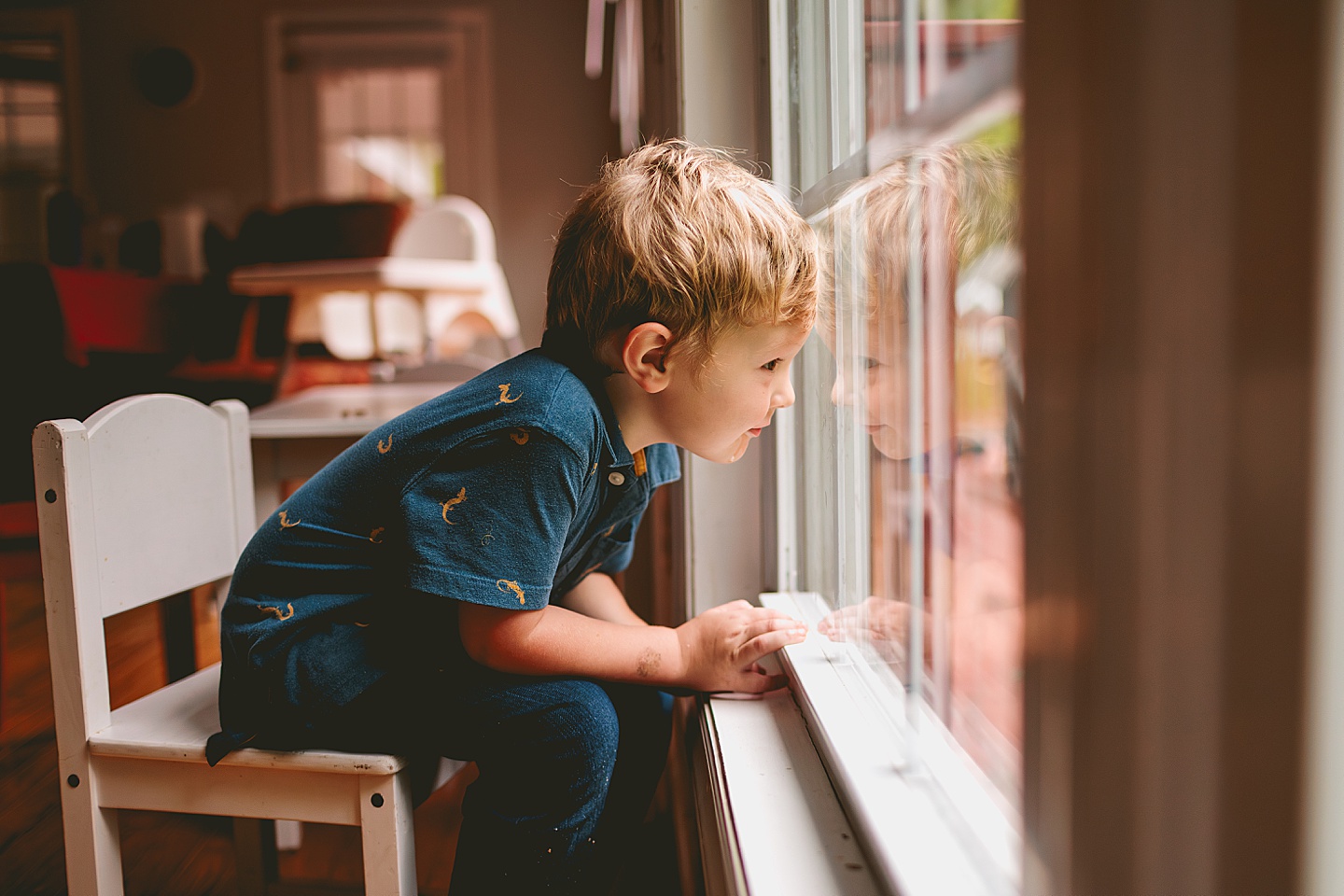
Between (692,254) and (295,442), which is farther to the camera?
(295,442)

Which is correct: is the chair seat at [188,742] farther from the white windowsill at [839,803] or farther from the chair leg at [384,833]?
the white windowsill at [839,803]

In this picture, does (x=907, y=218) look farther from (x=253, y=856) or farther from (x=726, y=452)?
(x=253, y=856)

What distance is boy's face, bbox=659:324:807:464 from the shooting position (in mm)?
732

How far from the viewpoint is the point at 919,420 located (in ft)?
1.73

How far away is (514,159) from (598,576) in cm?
398

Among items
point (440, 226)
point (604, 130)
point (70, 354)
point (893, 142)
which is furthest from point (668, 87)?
point (604, 130)

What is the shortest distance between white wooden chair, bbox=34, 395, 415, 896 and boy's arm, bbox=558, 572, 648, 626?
0.83ft

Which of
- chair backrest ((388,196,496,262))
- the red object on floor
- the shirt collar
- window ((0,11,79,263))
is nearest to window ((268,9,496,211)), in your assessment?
window ((0,11,79,263))

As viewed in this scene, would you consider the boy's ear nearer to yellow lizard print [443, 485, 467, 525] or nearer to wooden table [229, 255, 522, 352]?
yellow lizard print [443, 485, 467, 525]

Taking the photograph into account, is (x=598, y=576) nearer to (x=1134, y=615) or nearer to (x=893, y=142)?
(x=893, y=142)

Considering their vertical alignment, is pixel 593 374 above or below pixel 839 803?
above

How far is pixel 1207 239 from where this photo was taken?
217 millimetres

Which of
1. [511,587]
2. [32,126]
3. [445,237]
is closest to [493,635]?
[511,587]

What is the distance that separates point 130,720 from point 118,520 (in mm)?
184
